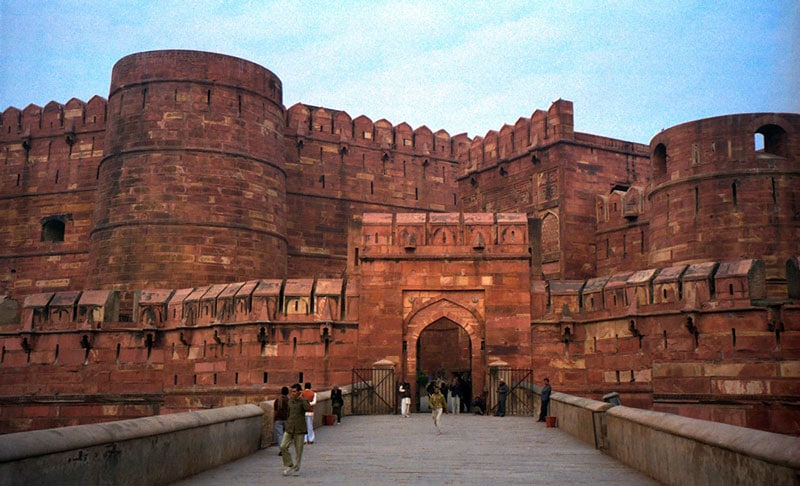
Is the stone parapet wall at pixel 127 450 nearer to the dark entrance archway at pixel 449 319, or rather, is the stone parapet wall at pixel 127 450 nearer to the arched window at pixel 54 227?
the dark entrance archway at pixel 449 319

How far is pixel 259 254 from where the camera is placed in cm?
2450

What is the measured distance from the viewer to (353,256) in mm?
19500

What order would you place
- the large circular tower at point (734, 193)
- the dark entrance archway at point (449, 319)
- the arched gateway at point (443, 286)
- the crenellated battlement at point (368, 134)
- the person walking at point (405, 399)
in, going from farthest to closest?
the crenellated battlement at point (368, 134)
the large circular tower at point (734, 193)
the arched gateway at point (443, 286)
the dark entrance archway at point (449, 319)
the person walking at point (405, 399)

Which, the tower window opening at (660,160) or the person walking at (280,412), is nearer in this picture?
the person walking at (280,412)

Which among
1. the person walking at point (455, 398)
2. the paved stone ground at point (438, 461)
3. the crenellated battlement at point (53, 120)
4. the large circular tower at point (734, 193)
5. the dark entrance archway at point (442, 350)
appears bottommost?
the paved stone ground at point (438, 461)

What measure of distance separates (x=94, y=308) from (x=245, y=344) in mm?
4460

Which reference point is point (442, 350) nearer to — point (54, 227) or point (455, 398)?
point (455, 398)

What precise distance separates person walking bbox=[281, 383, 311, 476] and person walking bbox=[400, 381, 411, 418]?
23.1ft

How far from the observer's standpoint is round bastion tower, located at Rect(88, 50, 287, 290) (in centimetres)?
2331

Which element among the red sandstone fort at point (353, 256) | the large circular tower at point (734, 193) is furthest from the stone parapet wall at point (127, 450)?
the large circular tower at point (734, 193)

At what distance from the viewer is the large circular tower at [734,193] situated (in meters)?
19.1

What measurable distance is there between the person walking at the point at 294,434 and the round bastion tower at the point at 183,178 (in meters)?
15.4

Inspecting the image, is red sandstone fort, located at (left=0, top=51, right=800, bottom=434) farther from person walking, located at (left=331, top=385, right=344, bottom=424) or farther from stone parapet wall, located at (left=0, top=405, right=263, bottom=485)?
stone parapet wall, located at (left=0, top=405, right=263, bottom=485)

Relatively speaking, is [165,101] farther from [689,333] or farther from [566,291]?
[689,333]
